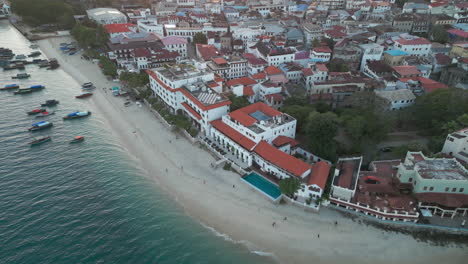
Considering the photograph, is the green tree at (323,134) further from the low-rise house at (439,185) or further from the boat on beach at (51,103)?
the boat on beach at (51,103)

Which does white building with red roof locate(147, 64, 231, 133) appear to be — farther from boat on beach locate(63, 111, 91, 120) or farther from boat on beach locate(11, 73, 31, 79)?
boat on beach locate(11, 73, 31, 79)

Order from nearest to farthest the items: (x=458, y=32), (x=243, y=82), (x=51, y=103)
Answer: (x=243, y=82)
(x=51, y=103)
(x=458, y=32)

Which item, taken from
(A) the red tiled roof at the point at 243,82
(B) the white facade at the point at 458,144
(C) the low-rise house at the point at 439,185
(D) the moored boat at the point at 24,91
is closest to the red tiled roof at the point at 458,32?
(B) the white facade at the point at 458,144

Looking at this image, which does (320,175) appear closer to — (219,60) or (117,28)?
(219,60)

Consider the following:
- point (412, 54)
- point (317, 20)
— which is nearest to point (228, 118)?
point (412, 54)

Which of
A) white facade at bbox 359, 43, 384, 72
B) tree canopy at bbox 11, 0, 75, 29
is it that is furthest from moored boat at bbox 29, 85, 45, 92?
white facade at bbox 359, 43, 384, 72

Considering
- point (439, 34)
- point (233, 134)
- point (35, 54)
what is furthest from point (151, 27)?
point (439, 34)
